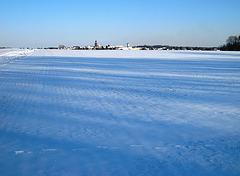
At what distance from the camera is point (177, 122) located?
482 centimetres

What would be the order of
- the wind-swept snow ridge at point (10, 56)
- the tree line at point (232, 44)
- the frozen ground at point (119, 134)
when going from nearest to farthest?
the frozen ground at point (119, 134)
the wind-swept snow ridge at point (10, 56)
the tree line at point (232, 44)

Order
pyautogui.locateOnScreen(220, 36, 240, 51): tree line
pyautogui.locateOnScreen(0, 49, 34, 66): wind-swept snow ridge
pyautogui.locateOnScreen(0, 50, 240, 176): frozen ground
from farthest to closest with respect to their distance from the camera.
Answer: pyautogui.locateOnScreen(220, 36, 240, 51): tree line → pyautogui.locateOnScreen(0, 49, 34, 66): wind-swept snow ridge → pyautogui.locateOnScreen(0, 50, 240, 176): frozen ground

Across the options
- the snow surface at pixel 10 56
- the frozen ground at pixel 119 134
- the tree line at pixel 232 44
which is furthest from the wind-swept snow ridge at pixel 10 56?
the tree line at pixel 232 44

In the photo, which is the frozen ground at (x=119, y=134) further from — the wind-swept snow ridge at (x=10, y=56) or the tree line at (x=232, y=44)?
the tree line at (x=232, y=44)

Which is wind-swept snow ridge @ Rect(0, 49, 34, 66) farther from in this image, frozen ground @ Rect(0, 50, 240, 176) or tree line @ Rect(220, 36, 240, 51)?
tree line @ Rect(220, 36, 240, 51)

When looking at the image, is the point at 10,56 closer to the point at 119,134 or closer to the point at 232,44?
the point at 119,134

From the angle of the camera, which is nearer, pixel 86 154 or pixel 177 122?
pixel 86 154

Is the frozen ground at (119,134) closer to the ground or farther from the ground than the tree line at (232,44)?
closer to the ground

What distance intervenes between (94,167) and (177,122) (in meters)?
2.44

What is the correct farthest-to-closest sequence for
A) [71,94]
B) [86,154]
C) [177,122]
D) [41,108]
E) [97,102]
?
[71,94] → [97,102] → [41,108] → [177,122] → [86,154]

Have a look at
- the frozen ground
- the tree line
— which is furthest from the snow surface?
the tree line

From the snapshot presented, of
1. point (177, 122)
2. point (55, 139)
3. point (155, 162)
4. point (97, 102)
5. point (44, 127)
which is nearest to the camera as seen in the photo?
point (155, 162)

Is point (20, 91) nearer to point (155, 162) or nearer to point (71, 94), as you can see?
point (71, 94)

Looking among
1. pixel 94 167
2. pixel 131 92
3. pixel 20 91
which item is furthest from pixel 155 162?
pixel 20 91
